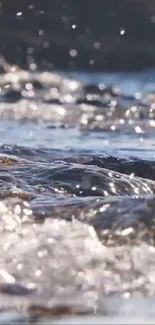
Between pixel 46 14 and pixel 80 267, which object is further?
pixel 46 14

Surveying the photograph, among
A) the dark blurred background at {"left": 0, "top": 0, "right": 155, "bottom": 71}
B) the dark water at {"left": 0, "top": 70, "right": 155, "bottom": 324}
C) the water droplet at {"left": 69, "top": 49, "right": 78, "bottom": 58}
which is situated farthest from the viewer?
the water droplet at {"left": 69, "top": 49, "right": 78, "bottom": 58}

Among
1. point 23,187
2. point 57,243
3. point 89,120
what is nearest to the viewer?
point 57,243

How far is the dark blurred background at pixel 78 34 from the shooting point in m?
12.6

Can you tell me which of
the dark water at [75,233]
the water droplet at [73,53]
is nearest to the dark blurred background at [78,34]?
the water droplet at [73,53]

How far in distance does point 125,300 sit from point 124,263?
0.41 m

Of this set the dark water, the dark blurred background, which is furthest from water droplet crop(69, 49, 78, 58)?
the dark water

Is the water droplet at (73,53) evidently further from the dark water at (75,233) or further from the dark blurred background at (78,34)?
the dark water at (75,233)

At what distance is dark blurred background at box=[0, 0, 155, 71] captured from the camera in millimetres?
12570

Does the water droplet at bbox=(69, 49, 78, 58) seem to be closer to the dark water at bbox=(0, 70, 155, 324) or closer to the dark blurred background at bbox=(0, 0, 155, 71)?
the dark blurred background at bbox=(0, 0, 155, 71)

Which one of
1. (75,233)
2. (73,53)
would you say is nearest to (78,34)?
(73,53)

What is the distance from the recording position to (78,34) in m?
13.1

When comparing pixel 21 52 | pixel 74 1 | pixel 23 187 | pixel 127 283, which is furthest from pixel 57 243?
pixel 74 1

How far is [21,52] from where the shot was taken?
1266cm

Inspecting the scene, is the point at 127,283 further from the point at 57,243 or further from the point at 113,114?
the point at 113,114
